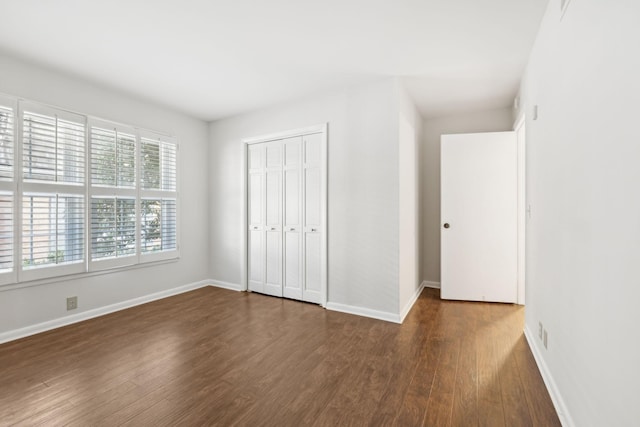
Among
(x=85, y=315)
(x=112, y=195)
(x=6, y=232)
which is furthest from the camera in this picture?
(x=112, y=195)

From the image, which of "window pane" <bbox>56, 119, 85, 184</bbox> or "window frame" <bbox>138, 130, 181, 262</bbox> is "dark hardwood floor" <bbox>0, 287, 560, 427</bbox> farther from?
"window pane" <bbox>56, 119, 85, 184</bbox>

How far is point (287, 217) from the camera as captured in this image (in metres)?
4.02

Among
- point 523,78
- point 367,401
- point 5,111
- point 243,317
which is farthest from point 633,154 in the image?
point 5,111

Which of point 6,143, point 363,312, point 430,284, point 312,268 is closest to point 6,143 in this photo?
point 6,143

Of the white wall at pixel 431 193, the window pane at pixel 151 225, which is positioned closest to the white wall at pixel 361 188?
the white wall at pixel 431 193

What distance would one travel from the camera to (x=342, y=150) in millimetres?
3502

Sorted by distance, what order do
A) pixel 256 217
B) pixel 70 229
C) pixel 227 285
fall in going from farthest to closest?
pixel 227 285 → pixel 256 217 → pixel 70 229

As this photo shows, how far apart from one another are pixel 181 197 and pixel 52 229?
1.56 m

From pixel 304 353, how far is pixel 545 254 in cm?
199

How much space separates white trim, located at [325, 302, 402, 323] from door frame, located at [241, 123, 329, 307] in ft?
0.43

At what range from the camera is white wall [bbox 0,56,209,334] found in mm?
2801

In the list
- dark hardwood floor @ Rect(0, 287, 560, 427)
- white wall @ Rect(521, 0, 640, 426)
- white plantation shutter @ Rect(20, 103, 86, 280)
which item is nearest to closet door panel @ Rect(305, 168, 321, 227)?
dark hardwood floor @ Rect(0, 287, 560, 427)

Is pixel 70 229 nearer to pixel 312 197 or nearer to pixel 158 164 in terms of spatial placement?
pixel 158 164

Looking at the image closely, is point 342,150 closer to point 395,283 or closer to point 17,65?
point 395,283
